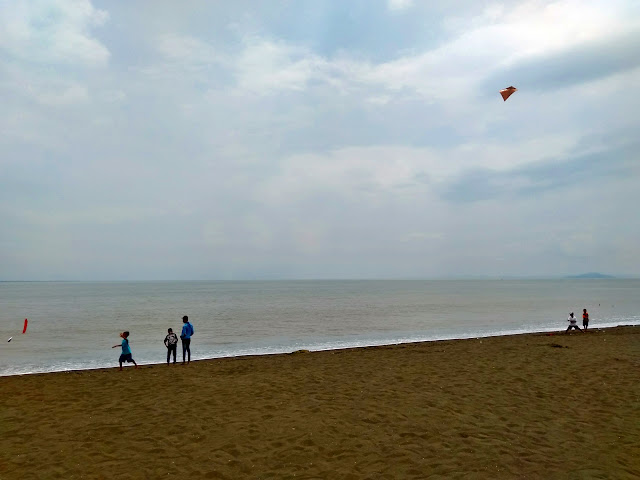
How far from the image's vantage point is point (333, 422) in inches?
375

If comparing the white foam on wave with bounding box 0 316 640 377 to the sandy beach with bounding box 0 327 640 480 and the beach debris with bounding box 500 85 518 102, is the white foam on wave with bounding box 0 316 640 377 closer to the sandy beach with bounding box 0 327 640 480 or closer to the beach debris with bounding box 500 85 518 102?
the sandy beach with bounding box 0 327 640 480

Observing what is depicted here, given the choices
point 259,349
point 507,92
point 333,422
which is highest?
point 507,92

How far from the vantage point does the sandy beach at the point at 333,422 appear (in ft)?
24.1

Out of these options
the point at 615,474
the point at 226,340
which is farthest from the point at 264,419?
the point at 226,340

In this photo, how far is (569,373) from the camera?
14141mm

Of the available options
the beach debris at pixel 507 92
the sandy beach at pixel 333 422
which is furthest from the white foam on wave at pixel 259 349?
the beach debris at pixel 507 92

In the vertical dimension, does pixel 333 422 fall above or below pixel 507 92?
below

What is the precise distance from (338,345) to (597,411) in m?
18.2

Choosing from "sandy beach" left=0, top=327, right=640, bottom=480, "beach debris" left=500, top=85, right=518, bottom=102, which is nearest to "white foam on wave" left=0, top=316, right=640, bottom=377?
"sandy beach" left=0, top=327, right=640, bottom=480

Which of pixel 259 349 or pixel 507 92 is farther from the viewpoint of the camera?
pixel 259 349

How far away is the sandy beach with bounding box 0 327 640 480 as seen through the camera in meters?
7.35

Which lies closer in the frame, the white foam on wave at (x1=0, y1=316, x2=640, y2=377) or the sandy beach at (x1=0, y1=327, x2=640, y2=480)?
the sandy beach at (x1=0, y1=327, x2=640, y2=480)

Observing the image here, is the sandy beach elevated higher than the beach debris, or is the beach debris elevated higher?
the beach debris

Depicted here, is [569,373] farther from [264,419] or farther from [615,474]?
[264,419]
